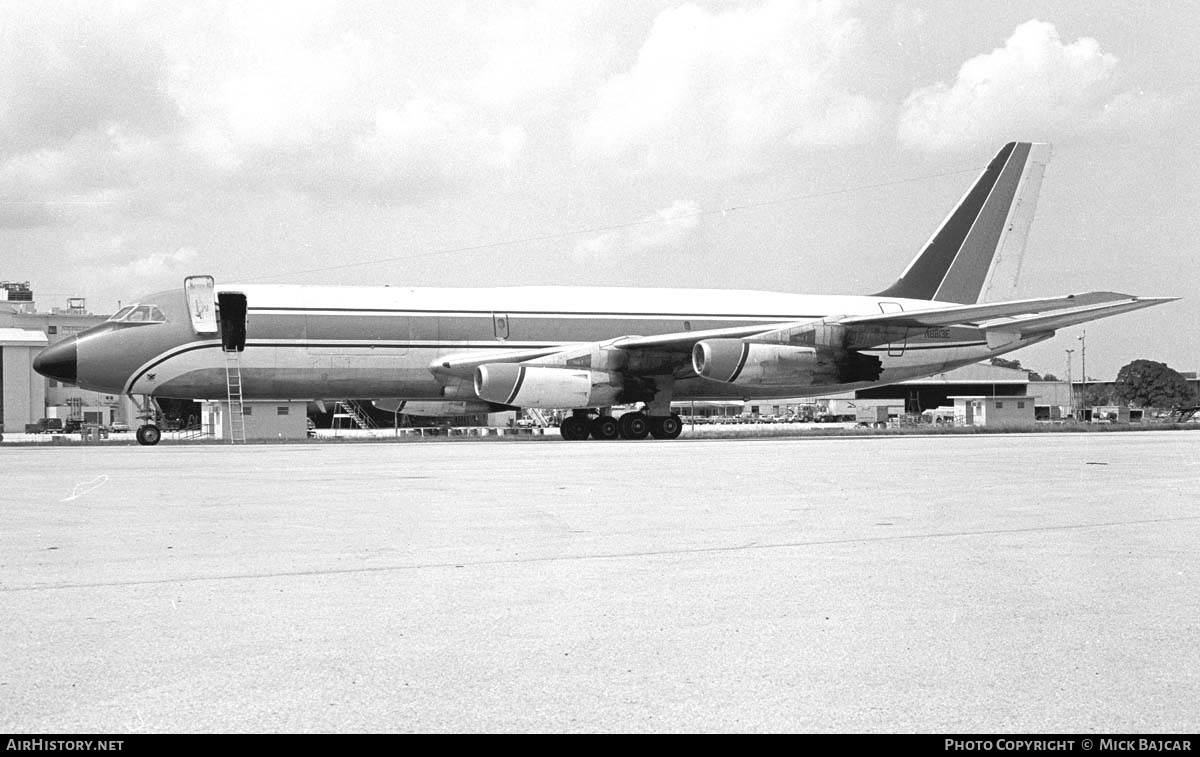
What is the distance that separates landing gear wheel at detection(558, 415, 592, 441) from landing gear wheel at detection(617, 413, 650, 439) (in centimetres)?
104

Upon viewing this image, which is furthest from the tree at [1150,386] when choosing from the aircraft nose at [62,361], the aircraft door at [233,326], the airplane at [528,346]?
the aircraft nose at [62,361]

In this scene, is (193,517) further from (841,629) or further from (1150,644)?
(1150,644)

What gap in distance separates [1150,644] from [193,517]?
7567mm

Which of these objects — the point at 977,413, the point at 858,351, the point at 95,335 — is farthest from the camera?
the point at 977,413

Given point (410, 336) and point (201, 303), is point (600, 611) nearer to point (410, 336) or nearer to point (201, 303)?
point (410, 336)

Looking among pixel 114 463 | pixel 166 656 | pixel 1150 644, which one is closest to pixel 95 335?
pixel 114 463

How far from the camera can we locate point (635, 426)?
29625mm

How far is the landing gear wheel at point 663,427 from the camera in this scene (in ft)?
97.0

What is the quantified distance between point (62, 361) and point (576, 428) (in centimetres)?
1256

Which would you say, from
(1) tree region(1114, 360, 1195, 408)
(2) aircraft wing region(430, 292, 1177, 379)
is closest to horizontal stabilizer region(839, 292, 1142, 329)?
(2) aircraft wing region(430, 292, 1177, 379)

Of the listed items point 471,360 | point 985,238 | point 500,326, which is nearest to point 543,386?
point 471,360

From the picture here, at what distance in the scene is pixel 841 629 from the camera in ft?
17.2

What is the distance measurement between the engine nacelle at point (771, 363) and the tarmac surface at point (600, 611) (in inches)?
615
